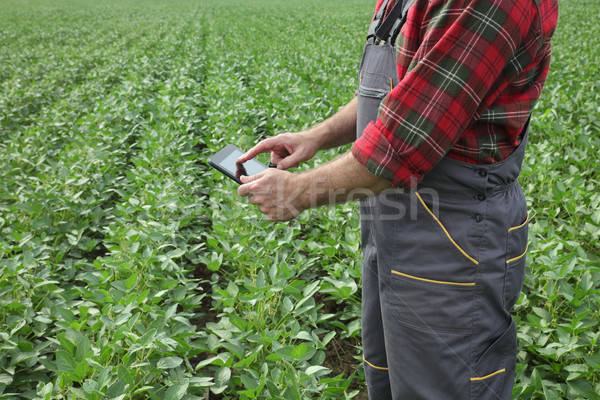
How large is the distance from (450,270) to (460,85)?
467 millimetres

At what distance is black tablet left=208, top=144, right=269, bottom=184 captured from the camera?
1.72m

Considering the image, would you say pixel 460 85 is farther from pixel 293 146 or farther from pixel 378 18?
pixel 293 146

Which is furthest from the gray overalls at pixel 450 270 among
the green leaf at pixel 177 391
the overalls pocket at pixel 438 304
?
the green leaf at pixel 177 391

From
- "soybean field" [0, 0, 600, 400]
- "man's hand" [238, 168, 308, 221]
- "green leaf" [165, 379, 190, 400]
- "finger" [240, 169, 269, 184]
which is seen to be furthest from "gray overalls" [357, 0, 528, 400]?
"green leaf" [165, 379, 190, 400]

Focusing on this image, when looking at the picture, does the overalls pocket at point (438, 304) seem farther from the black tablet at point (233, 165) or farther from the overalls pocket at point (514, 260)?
the black tablet at point (233, 165)

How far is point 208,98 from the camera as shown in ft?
19.4

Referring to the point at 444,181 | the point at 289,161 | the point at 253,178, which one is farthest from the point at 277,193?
the point at 444,181

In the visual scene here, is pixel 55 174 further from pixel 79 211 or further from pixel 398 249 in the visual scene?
pixel 398 249

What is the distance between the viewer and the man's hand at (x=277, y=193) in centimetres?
134

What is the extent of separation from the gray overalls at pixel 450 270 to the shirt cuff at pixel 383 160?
0.37 ft

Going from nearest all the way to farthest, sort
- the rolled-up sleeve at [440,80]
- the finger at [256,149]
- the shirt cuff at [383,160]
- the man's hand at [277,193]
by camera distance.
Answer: the rolled-up sleeve at [440,80], the shirt cuff at [383,160], the man's hand at [277,193], the finger at [256,149]

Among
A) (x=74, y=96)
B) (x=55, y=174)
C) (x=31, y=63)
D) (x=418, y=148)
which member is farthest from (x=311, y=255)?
(x=31, y=63)

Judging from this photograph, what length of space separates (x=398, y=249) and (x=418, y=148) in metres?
0.32

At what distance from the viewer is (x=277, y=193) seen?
136cm
